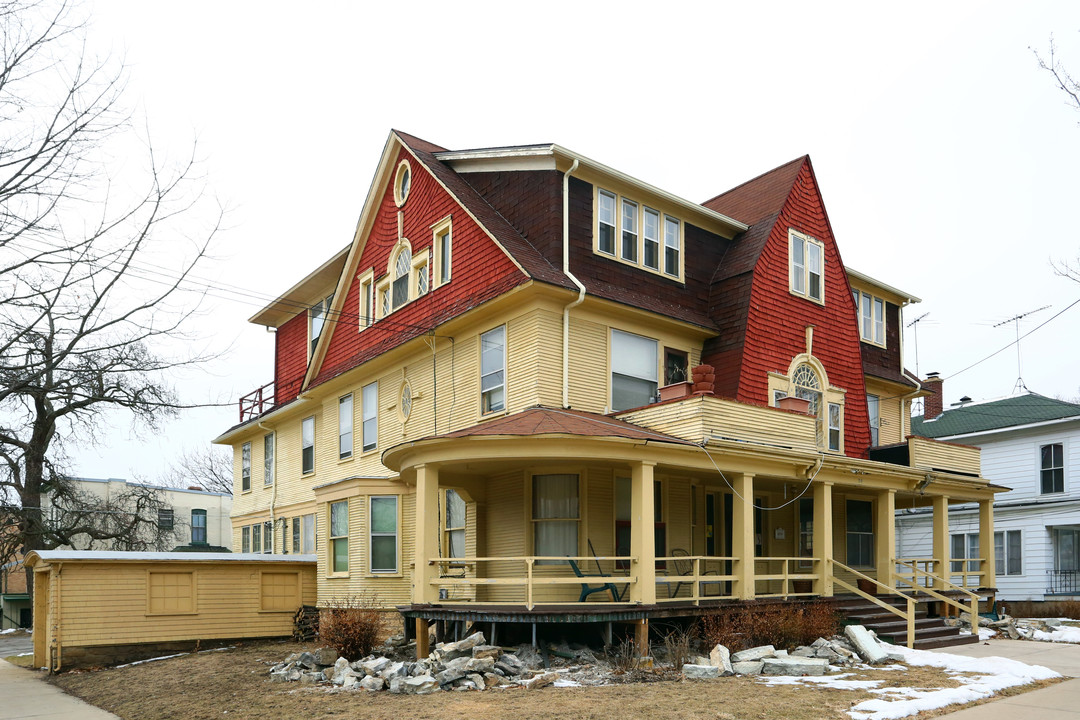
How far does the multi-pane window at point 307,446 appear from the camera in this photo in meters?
28.8

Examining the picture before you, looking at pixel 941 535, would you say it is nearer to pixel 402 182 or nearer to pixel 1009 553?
pixel 1009 553

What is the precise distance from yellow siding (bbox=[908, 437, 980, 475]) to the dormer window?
7230mm

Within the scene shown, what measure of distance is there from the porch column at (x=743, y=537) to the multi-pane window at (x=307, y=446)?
48.3ft

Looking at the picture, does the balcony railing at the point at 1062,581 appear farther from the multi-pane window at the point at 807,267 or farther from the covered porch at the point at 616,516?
the multi-pane window at the point at 807,267

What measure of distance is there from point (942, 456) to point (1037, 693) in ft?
36.8

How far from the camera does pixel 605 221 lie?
2033 centimetres

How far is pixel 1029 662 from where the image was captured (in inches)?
645

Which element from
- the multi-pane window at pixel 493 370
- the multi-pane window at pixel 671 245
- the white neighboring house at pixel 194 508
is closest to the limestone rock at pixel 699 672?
the multi-pane window at pixel 493 370

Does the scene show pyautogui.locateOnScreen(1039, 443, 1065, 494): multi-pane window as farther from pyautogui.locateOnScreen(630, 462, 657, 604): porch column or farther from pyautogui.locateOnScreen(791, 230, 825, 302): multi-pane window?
pyautogui.locateOnScreen(630, 462, 657, 604): porch column

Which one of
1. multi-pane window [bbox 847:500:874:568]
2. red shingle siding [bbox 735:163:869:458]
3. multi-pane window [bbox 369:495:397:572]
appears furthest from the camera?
multi-pane window [bbox 847:500:874:568]

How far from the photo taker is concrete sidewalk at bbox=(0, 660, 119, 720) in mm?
14367

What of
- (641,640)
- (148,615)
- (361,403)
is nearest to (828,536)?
(641,640)

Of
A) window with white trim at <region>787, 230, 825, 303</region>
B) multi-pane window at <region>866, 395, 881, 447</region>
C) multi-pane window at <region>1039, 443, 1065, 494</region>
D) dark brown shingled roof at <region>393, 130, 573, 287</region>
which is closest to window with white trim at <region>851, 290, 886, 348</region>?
multi-pane window at <region>866, 395, 881, 447</region>

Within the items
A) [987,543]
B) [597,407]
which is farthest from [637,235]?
[987,543]
